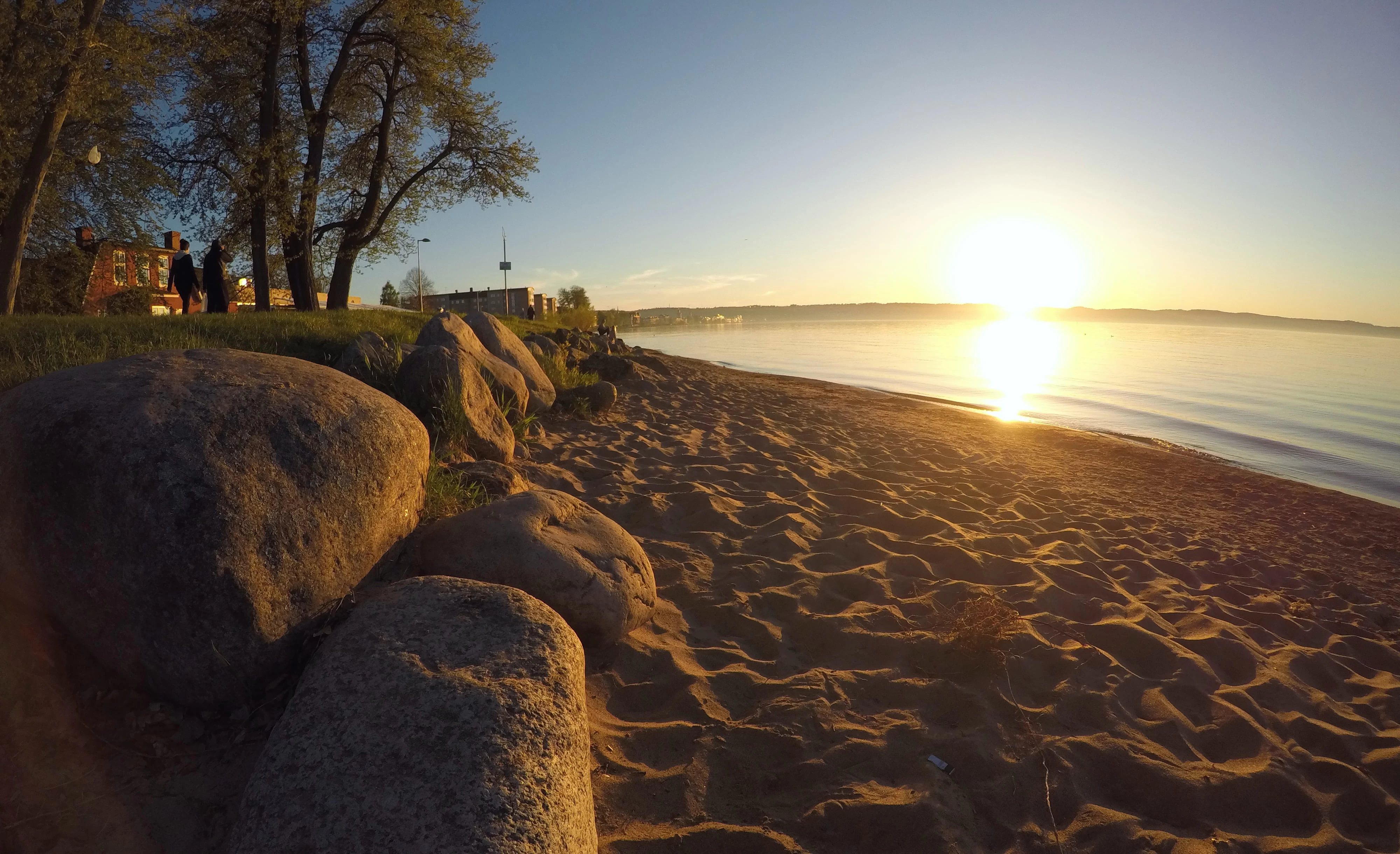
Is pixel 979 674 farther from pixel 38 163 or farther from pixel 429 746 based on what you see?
pixel 38 163

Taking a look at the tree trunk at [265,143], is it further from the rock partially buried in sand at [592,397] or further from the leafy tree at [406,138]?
the rock partially buried in sand at [592,397]

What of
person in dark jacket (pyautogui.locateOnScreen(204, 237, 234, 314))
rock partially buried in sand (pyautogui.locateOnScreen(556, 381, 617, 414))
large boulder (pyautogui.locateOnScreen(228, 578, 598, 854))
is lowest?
large boulder (pyautogui.locateOnScreen(228, 578, 598, 854))

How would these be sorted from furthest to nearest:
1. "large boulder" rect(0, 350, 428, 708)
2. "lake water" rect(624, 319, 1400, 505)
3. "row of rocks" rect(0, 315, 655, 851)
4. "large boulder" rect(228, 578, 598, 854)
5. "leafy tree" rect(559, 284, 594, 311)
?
"leafy tree" rect(559, 284, 594, 311) < "lake water" rect(624, 319, 1400, 505) < "large boulder" rect(0, 350, 428, 708) < "row of rocks" rect(0, 315, 655, 851) < "large boulder" rect(228, 578, 598, 854)

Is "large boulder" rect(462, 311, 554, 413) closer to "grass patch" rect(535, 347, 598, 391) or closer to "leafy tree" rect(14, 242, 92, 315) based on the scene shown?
"grass patch" rect(535, 347, 598, 391)

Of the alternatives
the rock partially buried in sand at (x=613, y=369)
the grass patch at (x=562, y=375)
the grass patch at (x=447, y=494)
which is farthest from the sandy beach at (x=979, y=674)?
the rock partially buried in sand at (x=613, y=369)

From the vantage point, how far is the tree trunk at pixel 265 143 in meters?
14.5

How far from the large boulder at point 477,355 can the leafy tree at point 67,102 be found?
11.6m

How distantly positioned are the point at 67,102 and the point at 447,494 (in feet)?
47.1

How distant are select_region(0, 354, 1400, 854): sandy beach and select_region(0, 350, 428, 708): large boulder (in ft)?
0.71

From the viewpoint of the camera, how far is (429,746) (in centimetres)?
209

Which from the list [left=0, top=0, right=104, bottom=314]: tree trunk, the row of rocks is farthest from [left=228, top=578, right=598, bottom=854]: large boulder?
[left=0, top=0, right=104, bottom=314]: tree trunk

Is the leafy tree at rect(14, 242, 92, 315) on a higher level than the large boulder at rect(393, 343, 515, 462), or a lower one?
higher

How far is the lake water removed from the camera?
12.6m

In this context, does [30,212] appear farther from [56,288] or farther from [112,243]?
[56,288]
